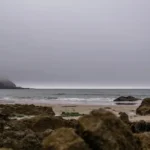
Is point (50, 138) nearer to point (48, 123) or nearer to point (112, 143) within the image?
point (112, 143)

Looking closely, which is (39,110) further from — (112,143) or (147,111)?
(112,143)

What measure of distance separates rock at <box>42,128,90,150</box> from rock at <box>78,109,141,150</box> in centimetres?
38

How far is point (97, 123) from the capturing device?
1002cm

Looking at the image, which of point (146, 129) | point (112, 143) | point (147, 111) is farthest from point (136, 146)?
point (147, 111)

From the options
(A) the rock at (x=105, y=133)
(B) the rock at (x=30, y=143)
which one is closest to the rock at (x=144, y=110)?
(A) the rock at (x=105, y=133)

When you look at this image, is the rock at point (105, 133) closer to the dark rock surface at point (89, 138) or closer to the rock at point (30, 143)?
the dark rock surface at point (89, 138)

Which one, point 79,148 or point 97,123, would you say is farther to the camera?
point 97,123

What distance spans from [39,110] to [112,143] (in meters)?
23.5

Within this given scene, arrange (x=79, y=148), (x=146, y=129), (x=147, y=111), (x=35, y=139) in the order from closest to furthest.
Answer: (x=79, y=148)
(x=35, y=139)
(x=146, y=129)
(x=147, y=111)

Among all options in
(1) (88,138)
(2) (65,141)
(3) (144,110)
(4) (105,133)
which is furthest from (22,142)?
(3) (144,110)

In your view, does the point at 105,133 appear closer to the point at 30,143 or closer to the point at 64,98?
the point at 30,143

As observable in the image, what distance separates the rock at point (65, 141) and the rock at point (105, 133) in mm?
379

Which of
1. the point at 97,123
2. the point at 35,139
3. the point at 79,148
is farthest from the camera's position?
the point at 35,139

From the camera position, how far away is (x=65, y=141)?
9461 millimetres
